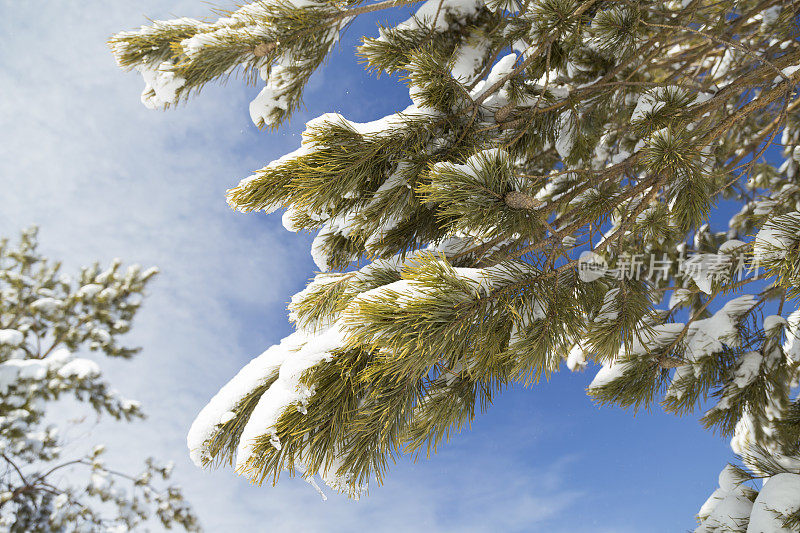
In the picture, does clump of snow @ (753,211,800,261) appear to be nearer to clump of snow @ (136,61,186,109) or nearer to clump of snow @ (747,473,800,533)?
clump of snow @ (747,473,800,533)

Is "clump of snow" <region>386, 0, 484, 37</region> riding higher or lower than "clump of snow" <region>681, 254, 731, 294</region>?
higher

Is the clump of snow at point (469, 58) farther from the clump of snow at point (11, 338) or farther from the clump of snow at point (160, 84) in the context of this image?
the clump of snow at point (11, 338)

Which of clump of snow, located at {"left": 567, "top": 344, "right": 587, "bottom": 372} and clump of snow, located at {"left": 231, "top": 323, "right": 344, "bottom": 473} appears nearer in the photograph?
clump of snow, located at {"left": 231, "top": 323, "right": 344, "bottom": 473}

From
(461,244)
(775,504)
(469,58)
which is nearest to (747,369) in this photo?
(775,504)

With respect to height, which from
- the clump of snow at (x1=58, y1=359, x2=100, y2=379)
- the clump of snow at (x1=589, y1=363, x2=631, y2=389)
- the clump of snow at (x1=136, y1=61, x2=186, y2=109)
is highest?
the clump of snow at (x1=58, y1=359, x2=100, y2=379)

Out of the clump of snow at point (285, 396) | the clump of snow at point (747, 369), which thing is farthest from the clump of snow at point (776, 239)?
the clump of snow at point (747, 369)

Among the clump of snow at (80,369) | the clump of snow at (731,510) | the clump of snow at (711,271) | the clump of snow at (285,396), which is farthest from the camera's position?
the clump of snow at (80,369)

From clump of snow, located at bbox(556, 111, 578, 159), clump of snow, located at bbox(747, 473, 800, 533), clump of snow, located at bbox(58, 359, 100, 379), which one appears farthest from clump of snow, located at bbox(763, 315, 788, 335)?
clump of snow, located at bbox(58, 359, 100, 379)

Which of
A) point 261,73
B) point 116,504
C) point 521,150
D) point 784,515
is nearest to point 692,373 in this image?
point 784,515

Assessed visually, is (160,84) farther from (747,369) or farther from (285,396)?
(747,369)

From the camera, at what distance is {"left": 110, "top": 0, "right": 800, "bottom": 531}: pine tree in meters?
1.27

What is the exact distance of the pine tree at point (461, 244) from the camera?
127 cm

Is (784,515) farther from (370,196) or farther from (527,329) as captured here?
(370,196)

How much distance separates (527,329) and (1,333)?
7.26 metres
